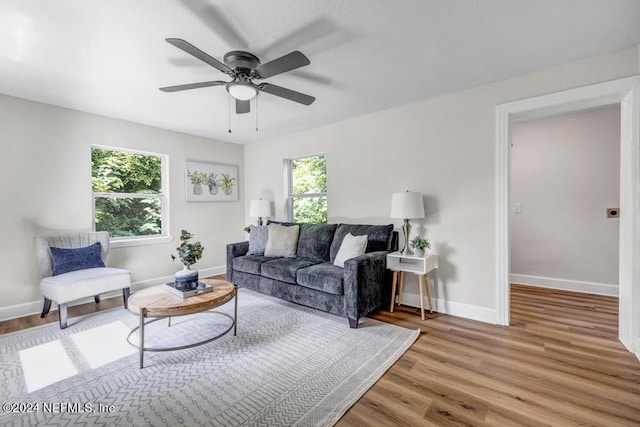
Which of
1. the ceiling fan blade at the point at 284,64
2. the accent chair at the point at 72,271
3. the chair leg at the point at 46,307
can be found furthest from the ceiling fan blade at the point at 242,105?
the chair leg at the point at 46,307

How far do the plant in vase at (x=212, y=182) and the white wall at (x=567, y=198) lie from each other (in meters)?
4.89

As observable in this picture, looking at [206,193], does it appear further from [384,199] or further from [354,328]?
[354,328]

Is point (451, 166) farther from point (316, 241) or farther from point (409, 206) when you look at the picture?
point (316, 241)

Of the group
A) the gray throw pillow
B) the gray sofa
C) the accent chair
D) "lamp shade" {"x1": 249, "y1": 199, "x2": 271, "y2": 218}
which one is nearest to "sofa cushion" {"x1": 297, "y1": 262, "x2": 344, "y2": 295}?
the gray sofa

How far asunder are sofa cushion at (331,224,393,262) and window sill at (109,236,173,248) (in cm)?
268

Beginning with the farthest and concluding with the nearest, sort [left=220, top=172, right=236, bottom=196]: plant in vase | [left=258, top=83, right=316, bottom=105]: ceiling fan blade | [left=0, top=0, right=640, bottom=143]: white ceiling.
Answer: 1. [left=220, top=172, right=236, bottom=196]: plant in vase
2. [left=258, top=83, right=316, bottom=105]: ceiling fan blade
3. [left=0, top=0, right=640, bottom=143]: white ceiling

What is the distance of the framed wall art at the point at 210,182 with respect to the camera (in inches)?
184

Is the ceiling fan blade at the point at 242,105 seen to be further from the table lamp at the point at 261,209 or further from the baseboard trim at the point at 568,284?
the baseboard trim at the point at 568,284

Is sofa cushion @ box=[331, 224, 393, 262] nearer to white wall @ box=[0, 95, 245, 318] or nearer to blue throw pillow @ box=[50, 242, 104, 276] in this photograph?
white wall @ box=[0, 95, 245, 318]

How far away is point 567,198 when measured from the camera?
12.8 ft

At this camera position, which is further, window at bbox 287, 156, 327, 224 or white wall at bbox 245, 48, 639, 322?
window at bbox 287, 156, 327, 224

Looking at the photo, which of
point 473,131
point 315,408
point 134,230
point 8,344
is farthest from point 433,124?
point 8,344

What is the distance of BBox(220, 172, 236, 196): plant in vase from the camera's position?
512 cm

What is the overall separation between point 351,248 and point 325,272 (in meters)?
0.42
